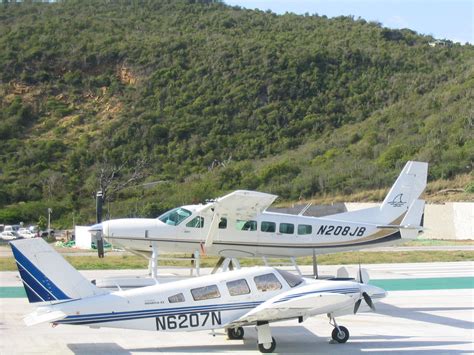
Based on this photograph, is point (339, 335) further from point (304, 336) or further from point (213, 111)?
point (213, 111)

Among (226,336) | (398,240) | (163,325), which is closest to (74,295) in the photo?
(163,325)

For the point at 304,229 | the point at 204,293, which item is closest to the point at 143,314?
the point at 204,293

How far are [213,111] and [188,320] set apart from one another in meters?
70.8

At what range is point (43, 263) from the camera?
14.0 m

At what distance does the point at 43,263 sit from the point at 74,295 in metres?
0.83

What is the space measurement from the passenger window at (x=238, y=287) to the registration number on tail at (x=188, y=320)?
53 cm

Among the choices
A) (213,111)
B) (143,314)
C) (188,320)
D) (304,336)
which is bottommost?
(304,336)

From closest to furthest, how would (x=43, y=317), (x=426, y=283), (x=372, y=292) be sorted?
(x=43, y=317), (x=372, y=292), (x=426, y=283)

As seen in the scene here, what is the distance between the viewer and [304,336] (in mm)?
15883

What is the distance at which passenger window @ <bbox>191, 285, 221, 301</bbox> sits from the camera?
1460cm

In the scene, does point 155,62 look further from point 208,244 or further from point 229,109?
point 208,244

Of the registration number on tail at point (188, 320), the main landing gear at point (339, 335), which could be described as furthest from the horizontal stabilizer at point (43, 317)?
the main landing gear at point (339, 335)

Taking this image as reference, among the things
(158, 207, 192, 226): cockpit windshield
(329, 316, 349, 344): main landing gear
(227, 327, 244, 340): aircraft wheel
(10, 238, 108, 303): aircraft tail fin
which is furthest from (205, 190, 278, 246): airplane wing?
(10, 238, 108, 303): aircraft tail fin

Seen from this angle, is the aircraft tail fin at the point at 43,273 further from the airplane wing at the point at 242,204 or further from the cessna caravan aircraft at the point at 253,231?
the cessna caravan aircraft at the point at 253,231
